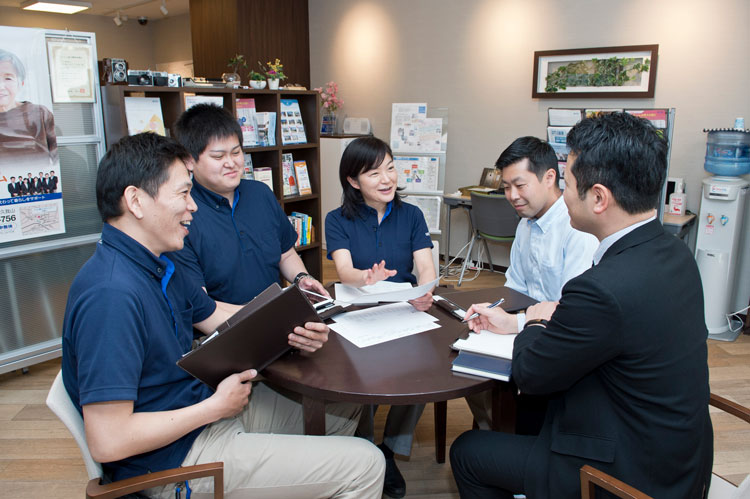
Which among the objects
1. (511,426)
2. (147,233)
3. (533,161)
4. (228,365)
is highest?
(533,161)

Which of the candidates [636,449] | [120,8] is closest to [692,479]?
[636,449]

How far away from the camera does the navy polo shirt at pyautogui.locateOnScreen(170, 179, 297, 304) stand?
2169 millimetres

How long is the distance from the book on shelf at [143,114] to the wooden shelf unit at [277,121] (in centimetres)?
3

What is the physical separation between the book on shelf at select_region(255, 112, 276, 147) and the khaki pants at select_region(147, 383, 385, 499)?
2763 millimetres

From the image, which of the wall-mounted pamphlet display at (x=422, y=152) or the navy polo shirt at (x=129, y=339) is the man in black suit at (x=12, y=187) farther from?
the wall-mounted pamphlet display at (x=422, y=152)

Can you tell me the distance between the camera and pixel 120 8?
28.5ft

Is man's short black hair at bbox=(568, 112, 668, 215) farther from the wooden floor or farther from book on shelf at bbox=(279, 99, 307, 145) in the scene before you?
book on shelf at bbox=(279, 99, 307, 145)

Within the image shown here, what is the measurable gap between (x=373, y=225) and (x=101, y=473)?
4.86 feet

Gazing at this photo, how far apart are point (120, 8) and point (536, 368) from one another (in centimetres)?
959

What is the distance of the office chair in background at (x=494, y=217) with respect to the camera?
452 centimetres

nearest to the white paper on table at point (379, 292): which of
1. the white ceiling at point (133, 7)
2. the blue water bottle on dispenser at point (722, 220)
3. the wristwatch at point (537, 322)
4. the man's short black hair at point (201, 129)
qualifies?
the wristwatch at point (537, 322)

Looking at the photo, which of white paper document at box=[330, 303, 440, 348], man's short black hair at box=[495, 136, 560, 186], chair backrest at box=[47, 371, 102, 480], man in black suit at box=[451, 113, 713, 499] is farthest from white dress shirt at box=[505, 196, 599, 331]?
chair backrest at box=[47, 371, 102, 480]

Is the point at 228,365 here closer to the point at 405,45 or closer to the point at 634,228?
the point at 634,228

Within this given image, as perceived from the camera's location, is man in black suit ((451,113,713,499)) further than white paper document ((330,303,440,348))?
Answer: No
